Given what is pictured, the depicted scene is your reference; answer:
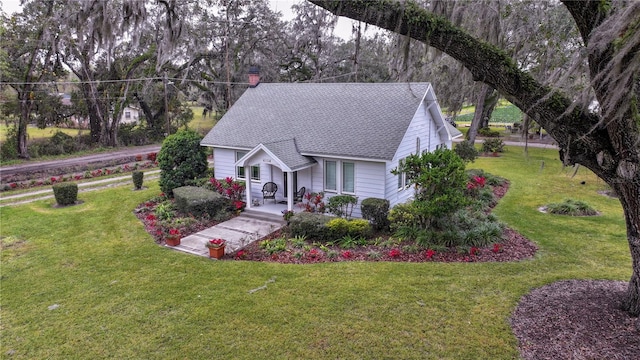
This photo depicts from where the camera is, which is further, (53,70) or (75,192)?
(53,70)

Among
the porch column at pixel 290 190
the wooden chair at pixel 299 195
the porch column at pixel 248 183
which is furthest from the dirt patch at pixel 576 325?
the porch column at pixel 248 183

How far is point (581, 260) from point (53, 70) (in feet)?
104

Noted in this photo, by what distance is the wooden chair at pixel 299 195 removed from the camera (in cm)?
1379

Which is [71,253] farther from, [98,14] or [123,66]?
[123,66]

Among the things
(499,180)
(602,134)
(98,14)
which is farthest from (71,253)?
(499,180)

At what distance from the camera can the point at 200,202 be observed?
12.9 meters

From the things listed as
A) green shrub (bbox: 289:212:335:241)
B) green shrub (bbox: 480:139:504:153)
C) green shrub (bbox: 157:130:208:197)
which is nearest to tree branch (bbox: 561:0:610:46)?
green shrub (bbox: 289:212:335:241)

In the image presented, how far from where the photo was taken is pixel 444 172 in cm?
988

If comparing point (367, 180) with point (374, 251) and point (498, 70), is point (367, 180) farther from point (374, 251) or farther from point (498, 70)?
point (498, 70)

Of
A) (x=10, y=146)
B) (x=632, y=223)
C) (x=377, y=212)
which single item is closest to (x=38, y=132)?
(x=10, y=146)

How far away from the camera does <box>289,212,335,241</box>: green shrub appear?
1090cm

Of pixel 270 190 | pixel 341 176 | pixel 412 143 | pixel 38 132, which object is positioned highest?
pixel 38 132

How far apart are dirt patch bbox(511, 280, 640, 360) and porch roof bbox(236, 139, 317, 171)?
7.63 m

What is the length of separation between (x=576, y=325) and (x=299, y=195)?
9.29 metres
